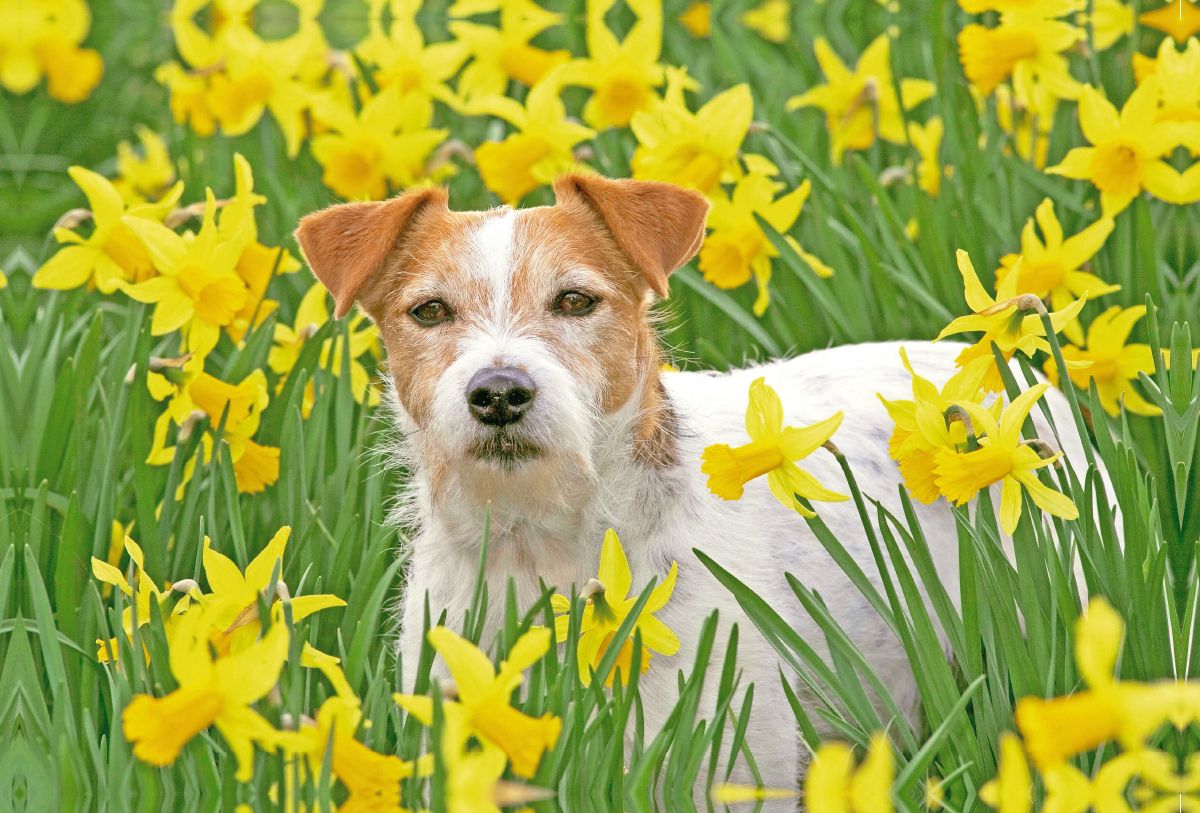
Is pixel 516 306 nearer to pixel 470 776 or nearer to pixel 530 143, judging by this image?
pixel 470 776

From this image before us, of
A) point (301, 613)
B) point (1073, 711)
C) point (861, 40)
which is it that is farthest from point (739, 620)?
point (861, 40)

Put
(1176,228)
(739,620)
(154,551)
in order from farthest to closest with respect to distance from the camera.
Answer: (1176,228), (154,551), (739,620)

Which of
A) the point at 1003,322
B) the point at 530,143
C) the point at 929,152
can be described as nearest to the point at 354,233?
the point at 530,143

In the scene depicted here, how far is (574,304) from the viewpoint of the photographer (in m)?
3.21

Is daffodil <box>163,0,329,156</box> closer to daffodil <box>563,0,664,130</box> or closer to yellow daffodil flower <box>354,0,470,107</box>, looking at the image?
yellow daffodil flower <box>354,0,470,107</box>

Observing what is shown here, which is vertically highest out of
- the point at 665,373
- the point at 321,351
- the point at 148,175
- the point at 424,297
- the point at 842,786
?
the point at 148,175

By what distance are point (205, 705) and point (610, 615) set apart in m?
0.85

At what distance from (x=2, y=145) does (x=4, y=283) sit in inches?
81.0

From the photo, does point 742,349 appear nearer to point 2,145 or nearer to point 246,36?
point 246,36

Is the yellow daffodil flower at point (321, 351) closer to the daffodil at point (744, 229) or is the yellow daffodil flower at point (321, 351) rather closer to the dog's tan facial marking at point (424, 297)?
the dog's tan facial marking at point (424, 297)

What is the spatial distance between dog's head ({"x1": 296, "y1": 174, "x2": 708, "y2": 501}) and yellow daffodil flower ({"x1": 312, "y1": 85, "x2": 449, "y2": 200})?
1519 mm

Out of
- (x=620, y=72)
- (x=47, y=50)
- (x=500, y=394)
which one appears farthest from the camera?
(x=47, y=50)

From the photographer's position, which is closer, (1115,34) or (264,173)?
(1115,34)

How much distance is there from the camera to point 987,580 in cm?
259
